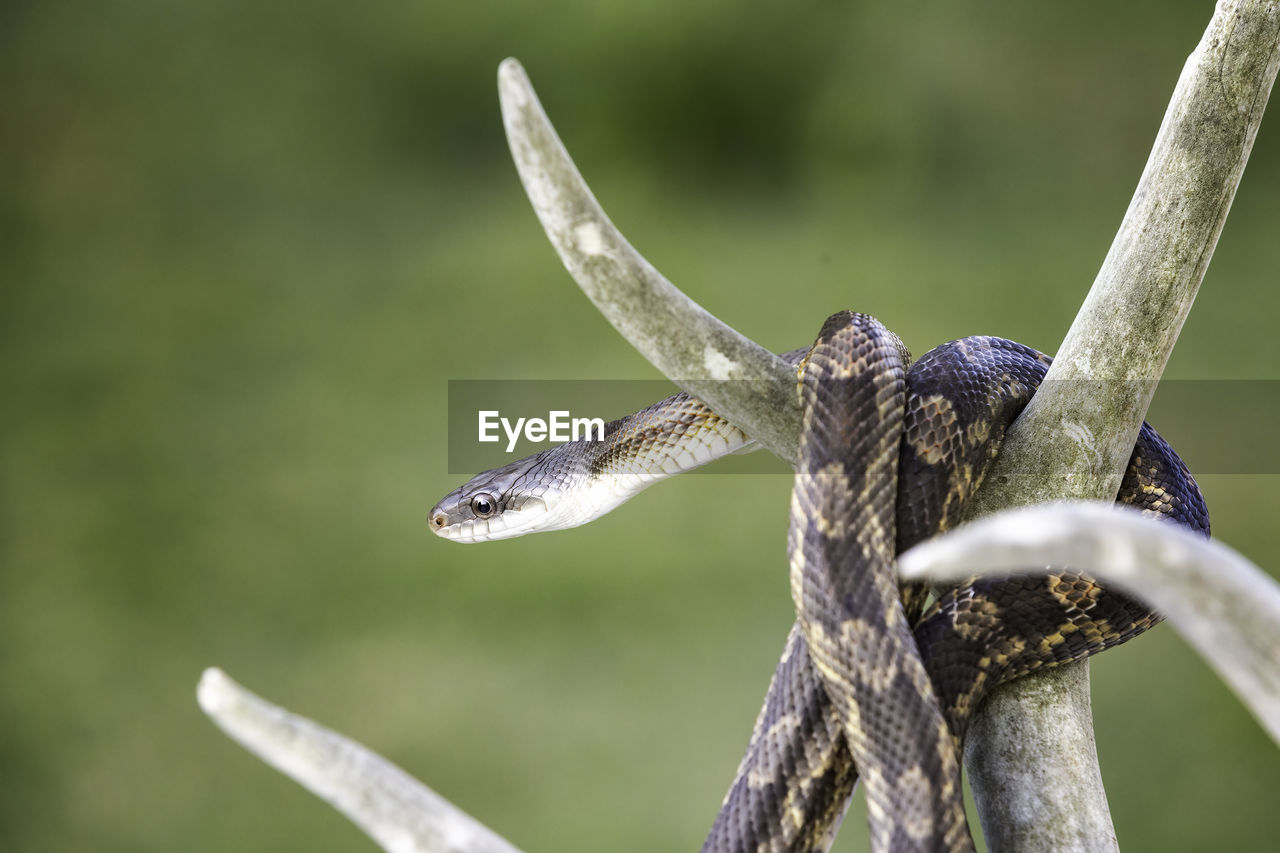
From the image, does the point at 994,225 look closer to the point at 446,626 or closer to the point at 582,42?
the point at 582,42

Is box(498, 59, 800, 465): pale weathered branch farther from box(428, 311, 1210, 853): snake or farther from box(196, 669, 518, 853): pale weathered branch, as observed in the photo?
box(196, 669, 518, 853): pale weathered branch

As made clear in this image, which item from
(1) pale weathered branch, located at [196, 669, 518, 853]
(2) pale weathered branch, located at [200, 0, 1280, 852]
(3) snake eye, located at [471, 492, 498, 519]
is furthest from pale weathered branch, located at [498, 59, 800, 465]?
(3) snake eye, located at [471, 492, 498, 519]

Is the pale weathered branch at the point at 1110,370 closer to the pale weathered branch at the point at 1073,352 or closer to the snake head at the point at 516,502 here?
the pale weathered branch at the point at 1073,352

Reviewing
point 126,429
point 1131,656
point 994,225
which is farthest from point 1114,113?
point 126,429
